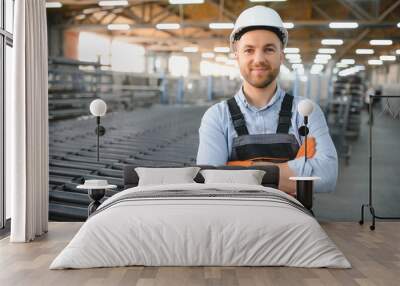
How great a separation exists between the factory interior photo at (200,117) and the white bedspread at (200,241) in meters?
0.06

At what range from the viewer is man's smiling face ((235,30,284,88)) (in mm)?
5598

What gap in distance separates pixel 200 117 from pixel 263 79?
3.04ft

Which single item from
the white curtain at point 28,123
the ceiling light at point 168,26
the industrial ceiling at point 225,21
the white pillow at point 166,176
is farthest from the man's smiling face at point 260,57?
the white curtain at point 28,123

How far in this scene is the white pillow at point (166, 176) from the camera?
16.8ft

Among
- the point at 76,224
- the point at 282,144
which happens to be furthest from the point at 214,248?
the point at 76,224

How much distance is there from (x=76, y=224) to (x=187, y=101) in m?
1.76

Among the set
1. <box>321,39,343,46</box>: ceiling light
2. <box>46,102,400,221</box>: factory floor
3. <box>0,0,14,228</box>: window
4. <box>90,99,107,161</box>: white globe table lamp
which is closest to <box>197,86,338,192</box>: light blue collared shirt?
<box>46,102,400,221</box>: factory floor

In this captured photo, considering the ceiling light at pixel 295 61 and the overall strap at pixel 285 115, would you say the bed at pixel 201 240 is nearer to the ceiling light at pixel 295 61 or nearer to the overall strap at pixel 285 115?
the overall strap at pixel 285 115

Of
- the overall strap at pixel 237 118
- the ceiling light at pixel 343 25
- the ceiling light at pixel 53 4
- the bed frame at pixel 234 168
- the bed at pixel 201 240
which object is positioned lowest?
the bed at pixel 201 240

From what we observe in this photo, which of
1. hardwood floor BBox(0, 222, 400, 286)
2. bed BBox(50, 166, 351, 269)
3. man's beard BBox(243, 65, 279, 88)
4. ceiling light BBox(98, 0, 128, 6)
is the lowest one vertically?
hardwood floor BBox(0, 222, 400, 286)

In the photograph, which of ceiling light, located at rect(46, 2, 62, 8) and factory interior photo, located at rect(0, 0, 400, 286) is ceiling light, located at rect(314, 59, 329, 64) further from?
ceiling light, located at rect(46, 2, 62, 8)

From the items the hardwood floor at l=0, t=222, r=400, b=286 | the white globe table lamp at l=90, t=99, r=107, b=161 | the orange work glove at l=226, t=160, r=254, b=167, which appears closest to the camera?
the hardwood floor at l=0, t=222, r=400, b=286

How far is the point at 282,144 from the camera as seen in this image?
5551mm

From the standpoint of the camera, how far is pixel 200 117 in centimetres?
634
